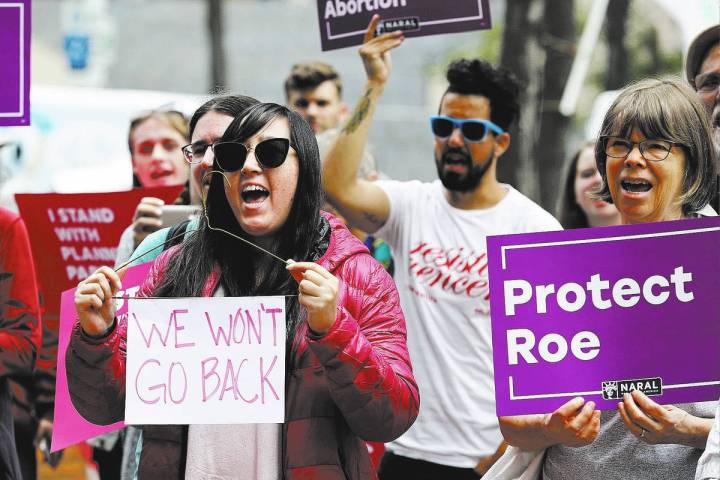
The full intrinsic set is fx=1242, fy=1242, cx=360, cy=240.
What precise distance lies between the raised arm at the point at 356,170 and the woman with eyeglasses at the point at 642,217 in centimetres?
141

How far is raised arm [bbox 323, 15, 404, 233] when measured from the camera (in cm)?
489

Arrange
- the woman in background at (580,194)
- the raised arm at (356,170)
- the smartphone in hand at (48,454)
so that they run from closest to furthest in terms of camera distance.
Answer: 1. the raised arm at (356,170)
2. the smartphone in hand at (48,454)
3. the woman in background at (580,194)

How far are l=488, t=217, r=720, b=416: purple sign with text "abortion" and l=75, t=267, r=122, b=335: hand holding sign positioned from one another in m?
0.99

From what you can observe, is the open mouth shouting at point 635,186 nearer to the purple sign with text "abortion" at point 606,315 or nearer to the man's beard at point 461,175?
the purple sign with text "abortion" at point 606,315

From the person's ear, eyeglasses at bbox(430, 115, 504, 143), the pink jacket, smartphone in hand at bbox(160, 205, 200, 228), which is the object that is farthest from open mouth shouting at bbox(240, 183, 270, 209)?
the person's ear

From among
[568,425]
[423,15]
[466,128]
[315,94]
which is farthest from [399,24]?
[568,425]

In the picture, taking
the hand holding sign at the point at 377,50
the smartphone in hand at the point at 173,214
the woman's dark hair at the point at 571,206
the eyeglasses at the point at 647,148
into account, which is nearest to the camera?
the eyeglasses at the point at 647,148

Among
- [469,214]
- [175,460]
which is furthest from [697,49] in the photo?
[175,460]

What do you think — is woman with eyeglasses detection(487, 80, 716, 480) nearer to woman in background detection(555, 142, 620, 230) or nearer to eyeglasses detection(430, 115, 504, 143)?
eyeglasses detection(430, 115, 504, 143)

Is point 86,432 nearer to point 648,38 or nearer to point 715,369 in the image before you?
point 715,369

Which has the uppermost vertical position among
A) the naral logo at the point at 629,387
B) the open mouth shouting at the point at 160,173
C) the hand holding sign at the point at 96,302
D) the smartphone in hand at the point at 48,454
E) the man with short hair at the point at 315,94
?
the man with short hair at the point at 315,94

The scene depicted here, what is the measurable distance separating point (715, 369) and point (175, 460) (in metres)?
1.41

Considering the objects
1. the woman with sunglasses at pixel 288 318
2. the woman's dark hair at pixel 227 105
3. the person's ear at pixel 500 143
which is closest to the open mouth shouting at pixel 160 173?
the person's ear at pixel 500 143

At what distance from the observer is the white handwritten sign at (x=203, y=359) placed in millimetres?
3133
